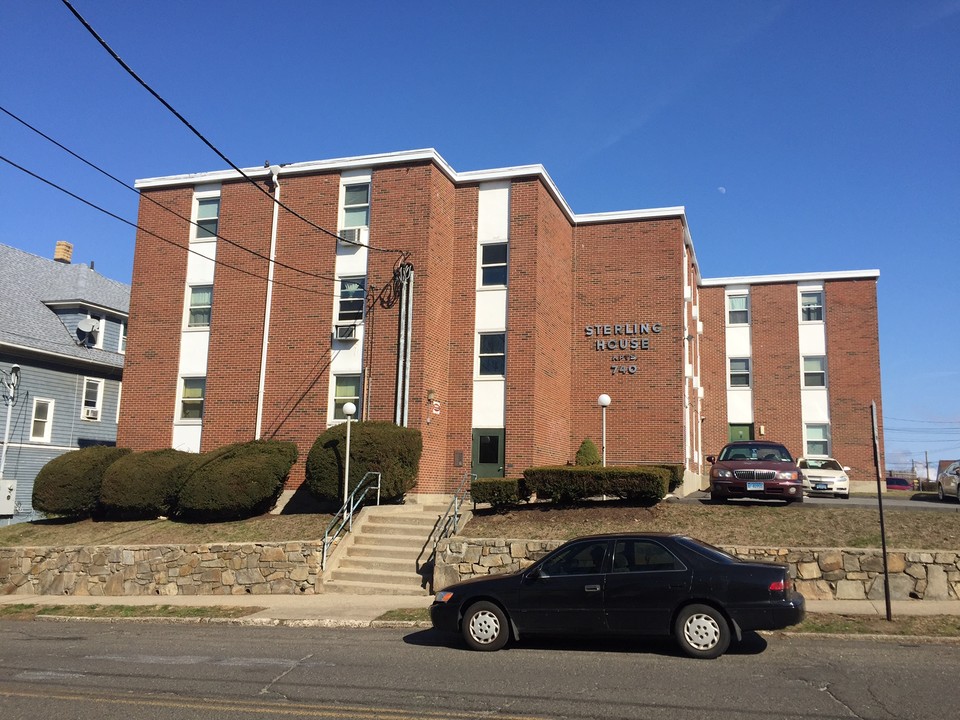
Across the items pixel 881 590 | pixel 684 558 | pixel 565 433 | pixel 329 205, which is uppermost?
pixel 329 205

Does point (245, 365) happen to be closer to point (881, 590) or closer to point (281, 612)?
point (281, 612)

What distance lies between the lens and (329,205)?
2412cm

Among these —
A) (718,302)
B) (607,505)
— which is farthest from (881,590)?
(718,302)

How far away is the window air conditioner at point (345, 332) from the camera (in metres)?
23.0

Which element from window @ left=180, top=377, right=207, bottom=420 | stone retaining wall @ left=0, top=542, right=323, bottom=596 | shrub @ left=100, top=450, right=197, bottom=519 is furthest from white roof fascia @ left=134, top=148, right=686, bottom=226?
stone retaining wall @ left=0, top=542, right=323, bottom=596

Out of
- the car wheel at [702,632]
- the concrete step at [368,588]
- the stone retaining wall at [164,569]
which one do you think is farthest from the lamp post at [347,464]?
the car wheel at [702,632]

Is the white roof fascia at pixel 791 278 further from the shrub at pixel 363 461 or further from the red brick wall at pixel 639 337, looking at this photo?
the shrub at pixel 363 461

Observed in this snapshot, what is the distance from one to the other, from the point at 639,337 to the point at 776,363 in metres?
13.1

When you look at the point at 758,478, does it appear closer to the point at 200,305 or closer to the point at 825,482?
the point at 825,482

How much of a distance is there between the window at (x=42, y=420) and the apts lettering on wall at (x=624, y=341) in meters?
19.4

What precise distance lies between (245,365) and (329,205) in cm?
516

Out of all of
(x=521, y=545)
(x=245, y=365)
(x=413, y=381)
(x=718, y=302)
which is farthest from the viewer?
(x=718, y=302)

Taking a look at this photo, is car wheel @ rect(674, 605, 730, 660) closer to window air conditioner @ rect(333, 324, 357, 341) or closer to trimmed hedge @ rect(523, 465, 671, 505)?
trimmed hedge @ rect(523, 465, 671, 505)

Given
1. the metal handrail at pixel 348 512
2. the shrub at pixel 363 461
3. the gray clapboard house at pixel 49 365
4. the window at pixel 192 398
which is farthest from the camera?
the gray clapboard house at pixel 49 365
